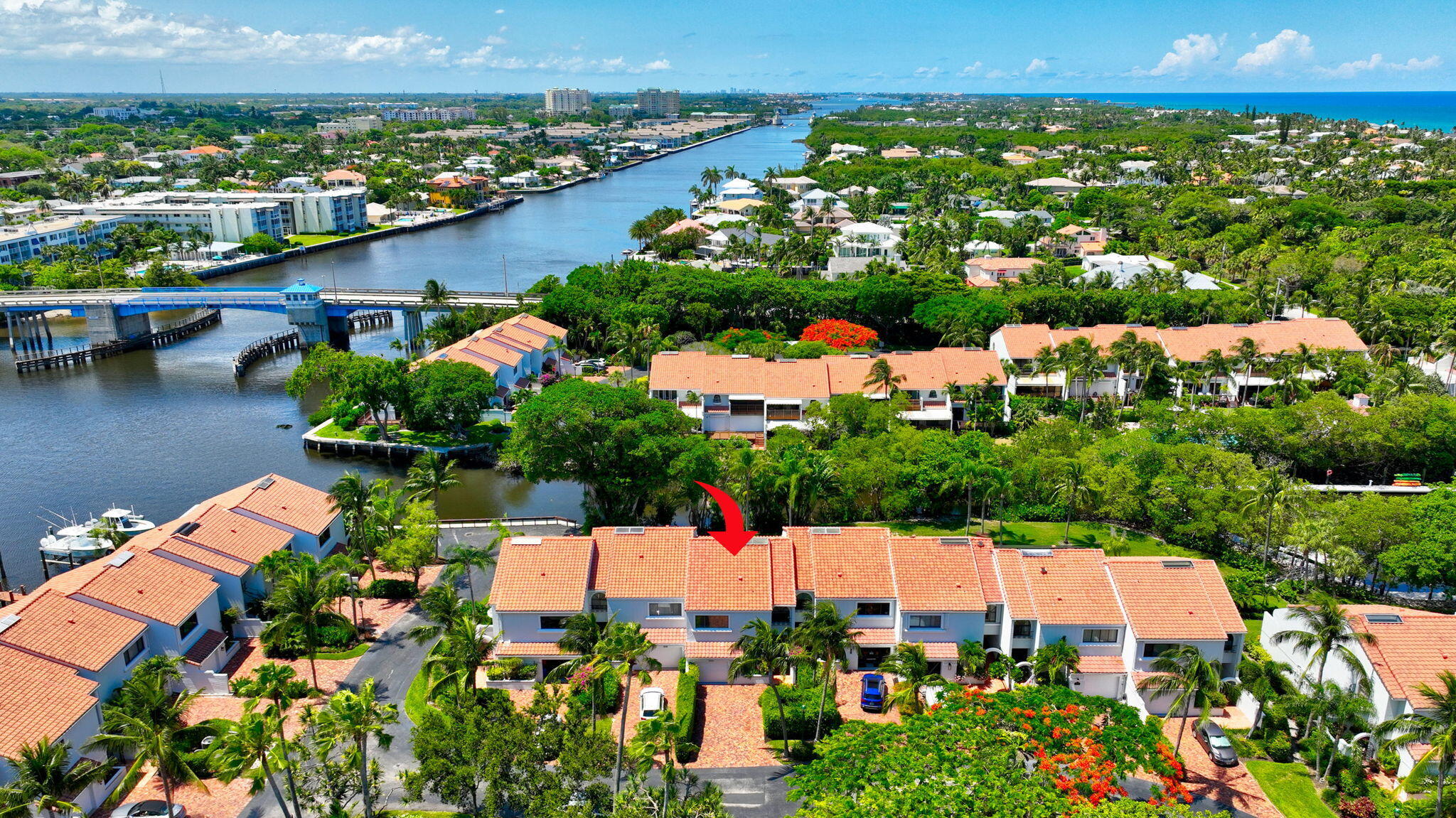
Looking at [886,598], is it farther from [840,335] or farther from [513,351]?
[513,351]

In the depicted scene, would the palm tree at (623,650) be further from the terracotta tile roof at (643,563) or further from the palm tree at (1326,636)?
the palm tree at (1326,636)

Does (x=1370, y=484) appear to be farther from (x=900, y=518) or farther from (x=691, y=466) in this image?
(x=691, y=466)

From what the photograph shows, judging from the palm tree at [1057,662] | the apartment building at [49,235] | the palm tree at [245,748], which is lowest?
the palm tree at [1057,662]

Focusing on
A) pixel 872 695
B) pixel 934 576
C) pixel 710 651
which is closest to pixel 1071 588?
pixel 934 576

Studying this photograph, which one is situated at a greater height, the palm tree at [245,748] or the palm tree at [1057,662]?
the palm tree at [245,748]

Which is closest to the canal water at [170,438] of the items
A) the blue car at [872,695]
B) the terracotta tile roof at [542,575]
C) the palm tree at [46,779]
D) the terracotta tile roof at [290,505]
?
the terracotta tile roof at [290,505]

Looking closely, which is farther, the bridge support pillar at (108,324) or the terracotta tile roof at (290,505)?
the bridge support pillar at (108,324)
